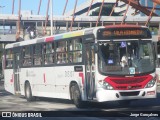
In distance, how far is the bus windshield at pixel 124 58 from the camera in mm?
14078

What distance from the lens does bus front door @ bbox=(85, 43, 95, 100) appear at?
14.6 meters

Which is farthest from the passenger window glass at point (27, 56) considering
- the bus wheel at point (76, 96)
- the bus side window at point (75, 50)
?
the bus wheel at point (76, 96)

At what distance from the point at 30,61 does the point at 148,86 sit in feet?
23.5

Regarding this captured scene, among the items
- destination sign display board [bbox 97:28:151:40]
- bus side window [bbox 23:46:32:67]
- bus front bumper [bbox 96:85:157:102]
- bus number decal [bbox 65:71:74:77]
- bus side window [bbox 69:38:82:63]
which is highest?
destination sign display board [bbox 97:28:151:40]

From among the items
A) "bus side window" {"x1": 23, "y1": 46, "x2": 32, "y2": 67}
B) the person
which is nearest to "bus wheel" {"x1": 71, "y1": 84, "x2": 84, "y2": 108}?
the person

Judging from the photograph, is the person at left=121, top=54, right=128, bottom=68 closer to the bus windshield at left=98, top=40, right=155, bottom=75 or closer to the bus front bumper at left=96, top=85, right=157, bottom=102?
the bus windshield at left=98, top=40, right=155, bottom=75

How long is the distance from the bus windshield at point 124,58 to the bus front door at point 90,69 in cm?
45

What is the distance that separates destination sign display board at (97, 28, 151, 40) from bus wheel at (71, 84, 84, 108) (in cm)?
228

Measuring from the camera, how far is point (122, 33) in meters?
14.6

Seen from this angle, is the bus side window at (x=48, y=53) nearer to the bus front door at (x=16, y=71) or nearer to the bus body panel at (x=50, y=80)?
the bus body panel at (x=50, y=80)

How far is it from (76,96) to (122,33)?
2887 millimetres

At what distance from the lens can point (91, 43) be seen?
583 inches

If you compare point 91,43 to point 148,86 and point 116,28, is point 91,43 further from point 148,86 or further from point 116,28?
point 148,86

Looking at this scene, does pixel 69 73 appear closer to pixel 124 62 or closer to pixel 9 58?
pixel 124 62
